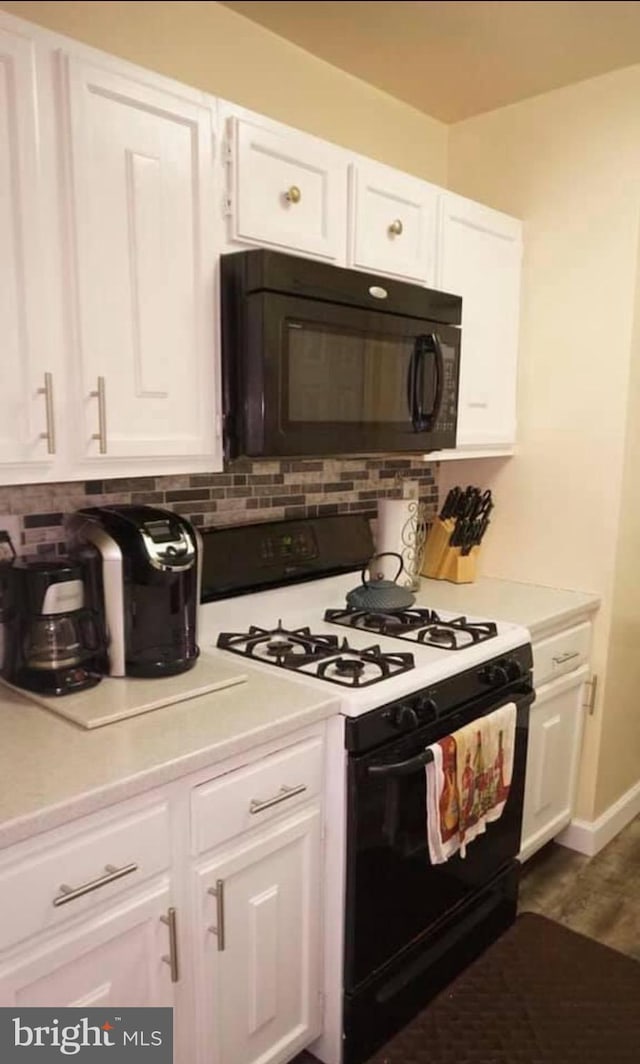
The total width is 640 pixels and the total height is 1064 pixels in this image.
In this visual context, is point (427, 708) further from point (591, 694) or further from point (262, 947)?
point (591, 694)

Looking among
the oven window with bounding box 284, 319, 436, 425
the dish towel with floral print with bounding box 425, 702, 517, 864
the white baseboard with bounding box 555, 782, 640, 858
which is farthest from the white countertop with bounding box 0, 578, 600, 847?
the white baseboard with bounding box 555, 782, 640, 858

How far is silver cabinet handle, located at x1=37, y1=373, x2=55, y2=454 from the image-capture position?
1318 millimetres

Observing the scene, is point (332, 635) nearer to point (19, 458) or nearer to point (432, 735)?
point (432, 735)

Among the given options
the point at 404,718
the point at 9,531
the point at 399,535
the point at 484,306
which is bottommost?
the point at 404,718

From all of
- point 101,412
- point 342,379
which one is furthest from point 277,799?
point 342,379

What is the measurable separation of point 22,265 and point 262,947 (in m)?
1.33

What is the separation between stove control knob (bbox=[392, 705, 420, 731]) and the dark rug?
2.36ft

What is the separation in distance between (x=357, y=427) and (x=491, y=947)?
143 cm

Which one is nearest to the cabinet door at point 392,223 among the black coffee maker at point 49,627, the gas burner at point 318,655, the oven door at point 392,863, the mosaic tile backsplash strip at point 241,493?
the mosaic tile backsplash strip at point 241,493

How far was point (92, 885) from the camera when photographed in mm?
1109

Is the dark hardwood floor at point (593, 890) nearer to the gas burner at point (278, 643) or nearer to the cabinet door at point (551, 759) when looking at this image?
the cabinet door at point (551, 759)

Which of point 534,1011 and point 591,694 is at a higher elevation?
point 591,694

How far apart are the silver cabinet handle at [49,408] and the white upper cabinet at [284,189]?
536mm

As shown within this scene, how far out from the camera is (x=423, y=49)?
19.5 inches
